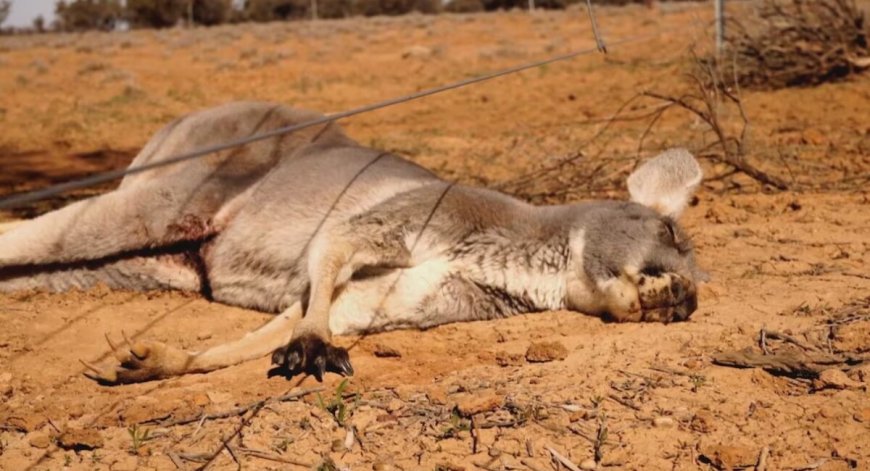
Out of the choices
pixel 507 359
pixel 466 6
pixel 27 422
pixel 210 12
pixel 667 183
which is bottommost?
pixel 507 359

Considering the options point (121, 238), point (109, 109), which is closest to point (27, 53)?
point (109, 109)

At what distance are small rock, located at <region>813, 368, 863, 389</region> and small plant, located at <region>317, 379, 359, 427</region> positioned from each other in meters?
1.80

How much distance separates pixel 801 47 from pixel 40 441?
36.9 feet

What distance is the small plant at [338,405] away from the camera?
3.14 m

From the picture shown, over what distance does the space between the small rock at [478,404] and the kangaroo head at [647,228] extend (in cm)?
115

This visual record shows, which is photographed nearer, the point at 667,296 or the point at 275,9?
the point at 667,296

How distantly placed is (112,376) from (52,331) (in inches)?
34.6

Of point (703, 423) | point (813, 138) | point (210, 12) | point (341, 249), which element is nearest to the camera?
point (703, 423)

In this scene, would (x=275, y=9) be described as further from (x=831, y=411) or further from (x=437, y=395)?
(x=831, y=411)

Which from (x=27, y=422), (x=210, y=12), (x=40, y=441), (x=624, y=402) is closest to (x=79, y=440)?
(x=40, y=441)

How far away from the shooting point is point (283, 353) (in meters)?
3.65

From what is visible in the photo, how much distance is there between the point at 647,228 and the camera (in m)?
4.19

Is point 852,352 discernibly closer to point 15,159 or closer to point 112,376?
point 112,376

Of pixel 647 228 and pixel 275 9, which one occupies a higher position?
pixel 275 9
